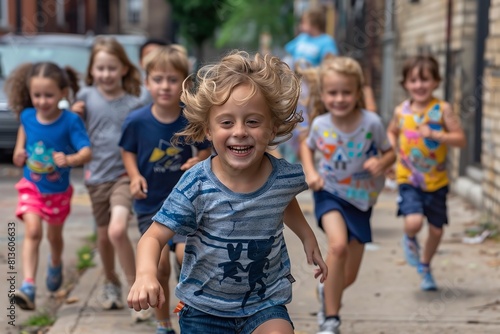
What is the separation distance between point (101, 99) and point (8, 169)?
22.7 ft

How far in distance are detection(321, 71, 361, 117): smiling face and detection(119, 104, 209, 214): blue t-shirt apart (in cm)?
79

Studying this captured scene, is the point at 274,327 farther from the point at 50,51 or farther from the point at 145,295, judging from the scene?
the point at 50,51

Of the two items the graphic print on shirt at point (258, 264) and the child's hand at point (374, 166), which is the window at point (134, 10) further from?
the graphic print on shirt at point (258, 264)

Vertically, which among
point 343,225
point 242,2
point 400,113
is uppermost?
point 242,2

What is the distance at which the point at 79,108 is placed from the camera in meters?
5.77

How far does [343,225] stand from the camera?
4.93 meters

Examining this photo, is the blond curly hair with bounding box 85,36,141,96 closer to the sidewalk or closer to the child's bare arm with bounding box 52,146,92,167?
the child's bare arm with bounding box 52,146,92,167

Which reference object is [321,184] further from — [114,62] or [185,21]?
[185,21]

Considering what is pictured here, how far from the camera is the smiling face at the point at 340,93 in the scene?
198 inches

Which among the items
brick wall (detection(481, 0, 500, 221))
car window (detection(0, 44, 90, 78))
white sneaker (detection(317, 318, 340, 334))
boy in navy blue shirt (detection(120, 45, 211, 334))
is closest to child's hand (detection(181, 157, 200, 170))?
boy in navy blue shirt (detection(120, 45, 211, 334))

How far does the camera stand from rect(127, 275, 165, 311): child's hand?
9.14 ft

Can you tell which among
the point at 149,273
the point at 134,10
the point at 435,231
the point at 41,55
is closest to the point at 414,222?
the point at 435,231

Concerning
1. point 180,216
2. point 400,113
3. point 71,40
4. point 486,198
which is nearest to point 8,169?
point 71,40

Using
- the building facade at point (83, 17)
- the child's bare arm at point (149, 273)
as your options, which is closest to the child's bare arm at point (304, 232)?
the child's bare arm at point (149, 273)
